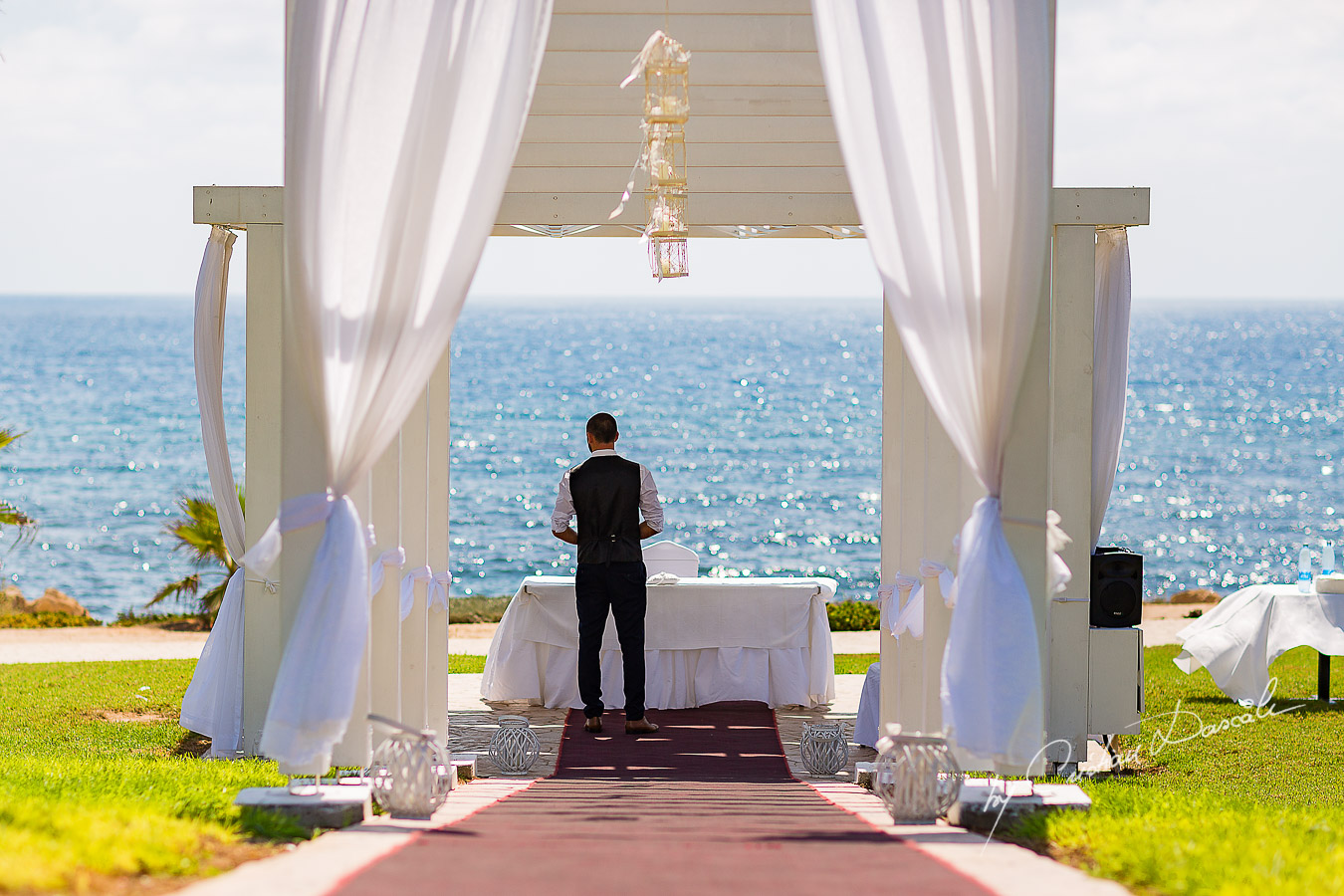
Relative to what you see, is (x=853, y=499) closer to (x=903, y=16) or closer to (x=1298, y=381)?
(x=1298, y=381)

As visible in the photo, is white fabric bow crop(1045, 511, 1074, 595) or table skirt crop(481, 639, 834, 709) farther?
table skirt crop(481, 639, 834, 709)

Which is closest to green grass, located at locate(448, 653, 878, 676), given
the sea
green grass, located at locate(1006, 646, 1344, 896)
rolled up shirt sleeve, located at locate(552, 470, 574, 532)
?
green grass, located at locate(1006, 646, 1344, 896)

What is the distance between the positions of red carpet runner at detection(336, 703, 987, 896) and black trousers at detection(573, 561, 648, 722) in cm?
114

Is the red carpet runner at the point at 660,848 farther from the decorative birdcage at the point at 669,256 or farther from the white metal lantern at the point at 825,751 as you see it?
the decorative birdcage at the point at 669,256

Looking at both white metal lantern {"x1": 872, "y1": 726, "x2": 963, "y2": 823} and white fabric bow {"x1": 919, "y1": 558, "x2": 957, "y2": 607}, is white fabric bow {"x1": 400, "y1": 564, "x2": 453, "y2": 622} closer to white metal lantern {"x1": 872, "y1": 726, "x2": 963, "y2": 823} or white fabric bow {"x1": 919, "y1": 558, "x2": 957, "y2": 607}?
white fabric bow {"x1": 919, "y1": 558, "x2": 957, "y2": 607}

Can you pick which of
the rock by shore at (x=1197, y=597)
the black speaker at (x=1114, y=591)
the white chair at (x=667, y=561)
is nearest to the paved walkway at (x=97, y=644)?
the white chair at (x=667, y=561)

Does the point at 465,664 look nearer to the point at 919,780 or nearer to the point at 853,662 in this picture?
the point at 853,662

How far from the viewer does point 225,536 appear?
632cm

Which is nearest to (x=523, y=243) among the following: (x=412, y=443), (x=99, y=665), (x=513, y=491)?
(x=513, y=491)

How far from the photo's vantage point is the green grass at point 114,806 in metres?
2.88

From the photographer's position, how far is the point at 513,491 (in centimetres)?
3447

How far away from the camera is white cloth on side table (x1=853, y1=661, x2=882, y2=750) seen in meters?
6.10

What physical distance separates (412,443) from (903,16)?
7.55ft

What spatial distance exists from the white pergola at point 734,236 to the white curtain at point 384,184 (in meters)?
0.22
